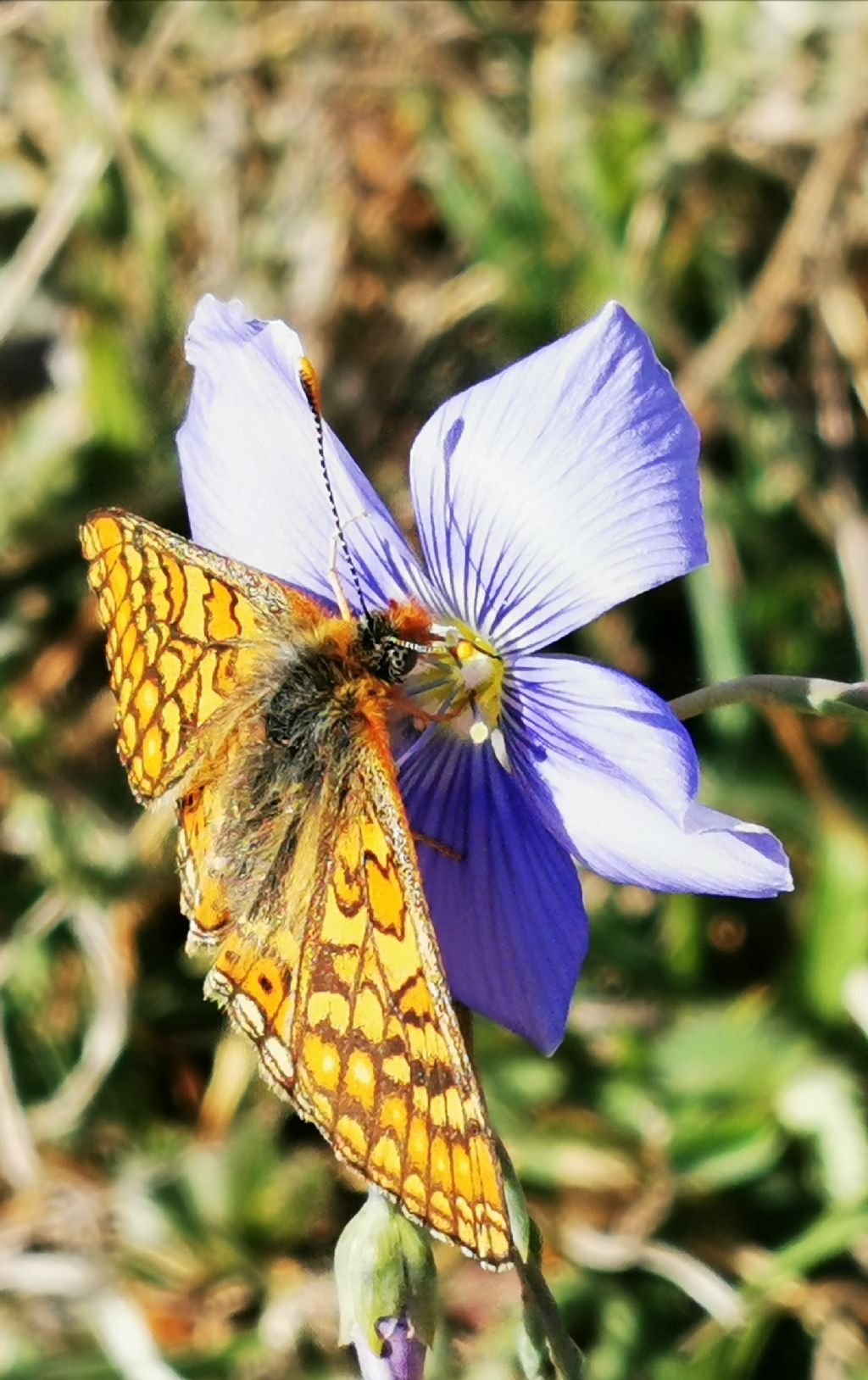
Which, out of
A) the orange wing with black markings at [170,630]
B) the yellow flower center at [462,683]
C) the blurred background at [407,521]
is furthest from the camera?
the blurred background at [407,521]

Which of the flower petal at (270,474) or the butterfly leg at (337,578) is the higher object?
the flower petal at (270,474)

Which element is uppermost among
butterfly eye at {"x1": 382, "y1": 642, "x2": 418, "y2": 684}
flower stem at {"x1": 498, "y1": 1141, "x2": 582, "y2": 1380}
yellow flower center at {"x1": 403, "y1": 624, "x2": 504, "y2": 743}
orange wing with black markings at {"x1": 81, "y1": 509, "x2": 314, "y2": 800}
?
orange wing with black markings at {"x1": 81, "y1": 509, "x2": 314, "y2": 800}

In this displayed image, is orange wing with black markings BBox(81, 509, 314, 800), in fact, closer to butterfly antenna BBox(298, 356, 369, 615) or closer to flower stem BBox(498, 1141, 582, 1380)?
butterfly antenna BBox(298, 356, 369, 615)

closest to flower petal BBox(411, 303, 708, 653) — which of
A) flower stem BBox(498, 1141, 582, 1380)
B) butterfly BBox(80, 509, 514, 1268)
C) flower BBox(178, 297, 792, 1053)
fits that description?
flower BBox(178, 297, 792, 1053)

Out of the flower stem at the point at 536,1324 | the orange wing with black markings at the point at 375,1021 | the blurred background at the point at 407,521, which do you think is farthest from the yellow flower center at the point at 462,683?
the blurred background at the point at 407,521

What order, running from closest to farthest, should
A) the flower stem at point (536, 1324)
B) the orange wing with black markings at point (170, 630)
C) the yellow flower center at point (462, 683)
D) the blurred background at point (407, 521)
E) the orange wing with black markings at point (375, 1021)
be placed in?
the orange wing with black markings at point (375, 1021) → the flower stem at point (536, 1324) → the orange wing with black markings at point (170, 630) → the yellow flower center at point (462, 683) → the blurred background at point (407, 521)

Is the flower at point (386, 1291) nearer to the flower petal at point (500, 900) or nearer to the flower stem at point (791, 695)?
the flower petal at point (500, 900)

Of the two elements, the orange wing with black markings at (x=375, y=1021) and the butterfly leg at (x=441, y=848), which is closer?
the orange wing with black markings at (x=375, y=1021)
